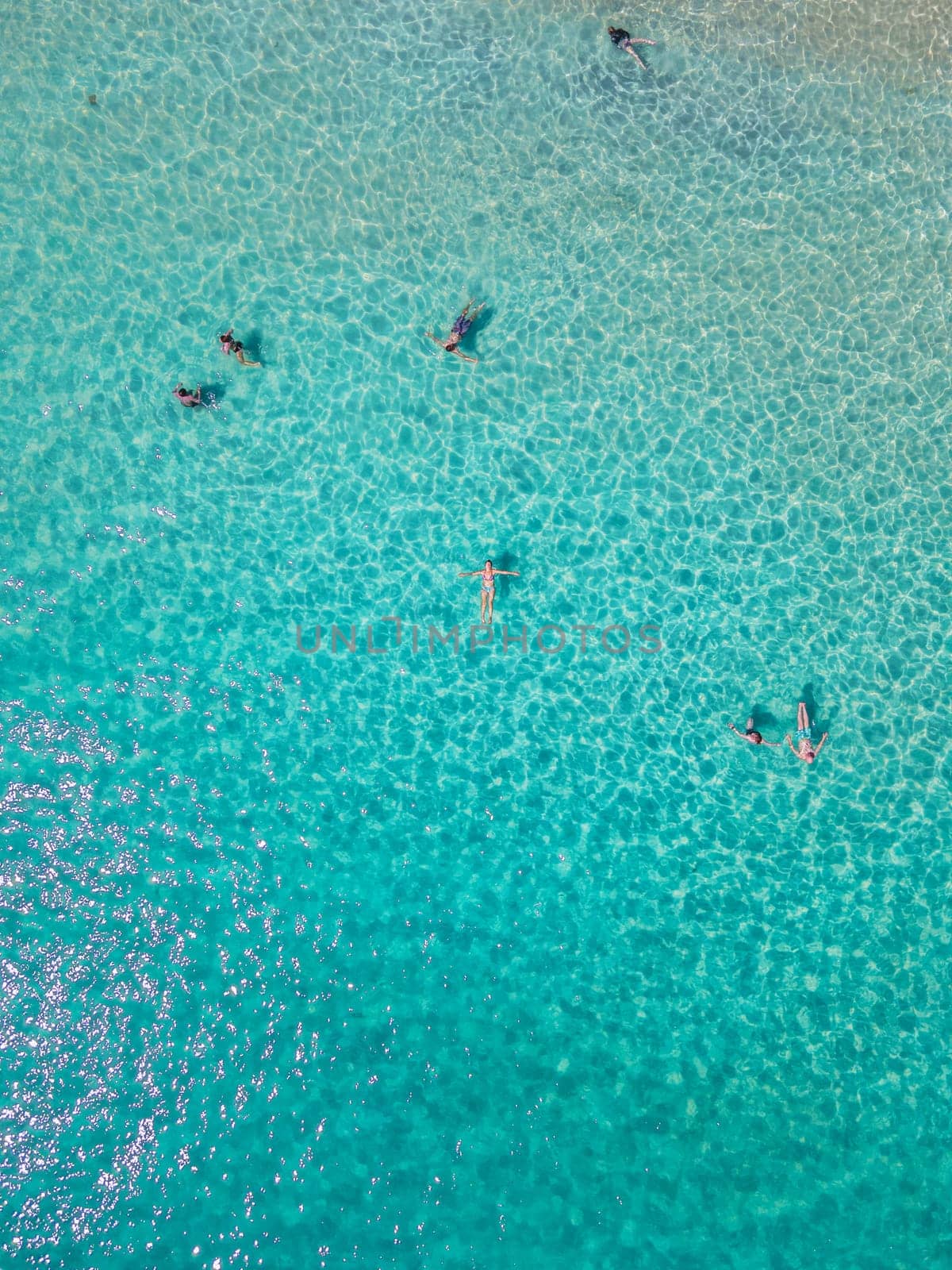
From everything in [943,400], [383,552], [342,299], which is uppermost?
[943,400]

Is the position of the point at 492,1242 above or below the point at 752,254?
below

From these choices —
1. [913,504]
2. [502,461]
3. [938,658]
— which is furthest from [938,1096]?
[502,461]

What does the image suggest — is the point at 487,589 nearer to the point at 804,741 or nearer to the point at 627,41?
the point at 804,741

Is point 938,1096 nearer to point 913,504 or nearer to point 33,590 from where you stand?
point 913,504

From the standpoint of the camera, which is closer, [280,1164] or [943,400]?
[280,1164]

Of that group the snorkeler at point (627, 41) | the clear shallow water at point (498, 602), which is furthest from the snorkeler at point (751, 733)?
the snorkeler at point (627, 41)

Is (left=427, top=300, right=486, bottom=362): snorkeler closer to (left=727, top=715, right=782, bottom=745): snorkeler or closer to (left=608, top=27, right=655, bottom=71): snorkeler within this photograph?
(left=608, top=27, right=655, bottom=71): snorkeler
